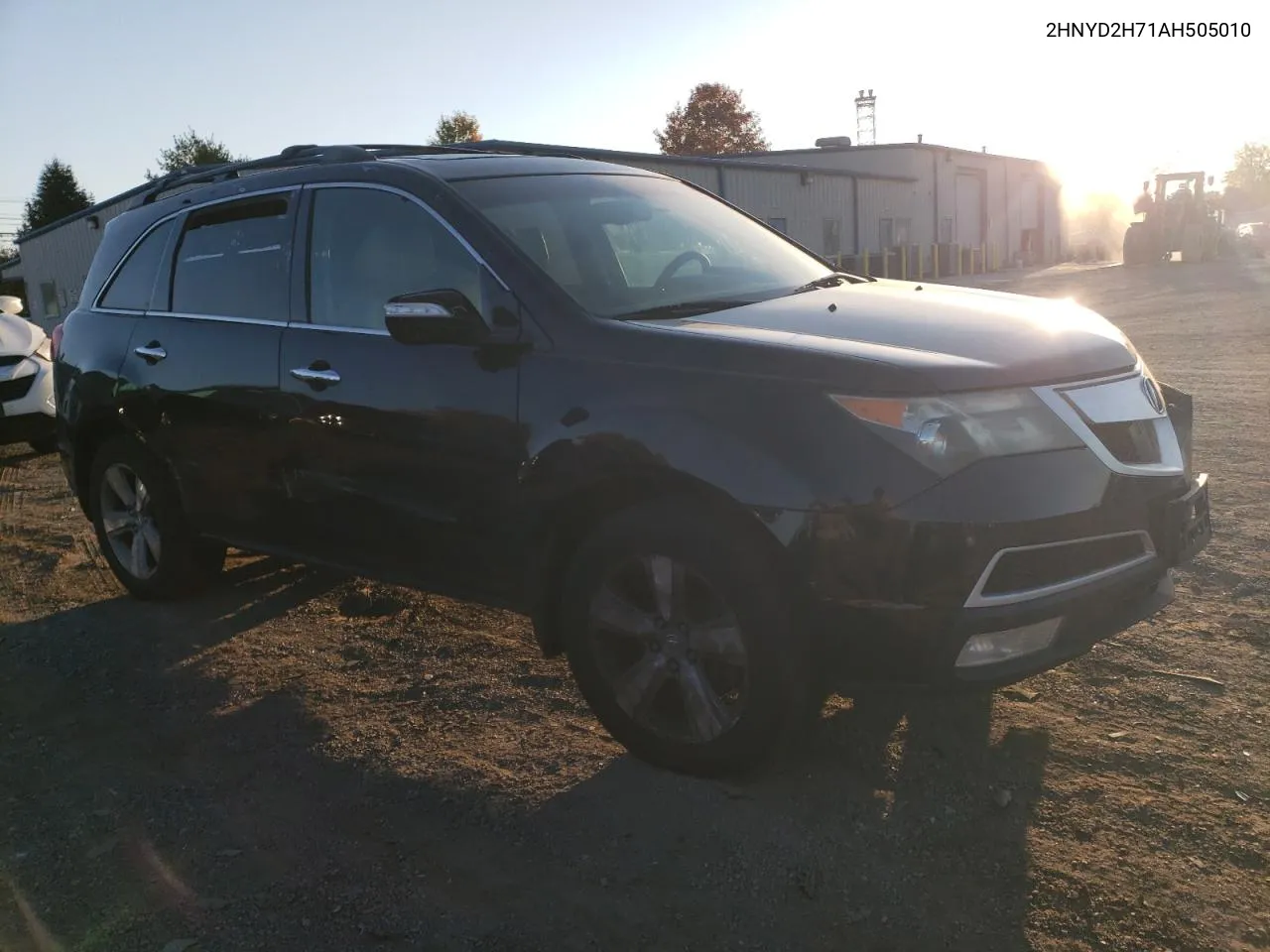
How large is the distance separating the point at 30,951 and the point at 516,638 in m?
2.21

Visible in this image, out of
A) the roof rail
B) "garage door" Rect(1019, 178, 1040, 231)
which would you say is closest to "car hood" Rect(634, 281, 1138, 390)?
the roof rail

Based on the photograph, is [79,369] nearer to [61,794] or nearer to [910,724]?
[61,794]

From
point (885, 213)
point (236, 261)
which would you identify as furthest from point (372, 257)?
point (885, 213)

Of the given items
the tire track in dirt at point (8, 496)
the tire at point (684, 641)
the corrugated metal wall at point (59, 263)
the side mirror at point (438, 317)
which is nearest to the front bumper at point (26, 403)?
the tire track in dirt at point (8, 496)

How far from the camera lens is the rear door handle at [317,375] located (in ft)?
13.0

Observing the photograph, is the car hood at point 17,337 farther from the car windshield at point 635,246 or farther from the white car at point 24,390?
the car windshield at point 635,246

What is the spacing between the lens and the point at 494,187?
3.94 meters

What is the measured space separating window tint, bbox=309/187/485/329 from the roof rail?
225 mm

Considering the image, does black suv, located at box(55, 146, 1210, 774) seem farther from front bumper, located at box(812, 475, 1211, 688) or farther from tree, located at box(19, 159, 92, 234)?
tree, located at box(19, 159, 92, 234)

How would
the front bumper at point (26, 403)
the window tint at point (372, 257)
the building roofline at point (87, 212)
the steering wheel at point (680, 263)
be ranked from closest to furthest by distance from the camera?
1. the window tint at point (372, 257)
2. the steering wheel at point (680, 263)
3. the front bumper at point (26, 403)
4. the building roofline at point (87, 212)

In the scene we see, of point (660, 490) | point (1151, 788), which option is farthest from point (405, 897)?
point (1151, 788)

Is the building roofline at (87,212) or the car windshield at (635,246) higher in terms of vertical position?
the building roofline at (87,212)

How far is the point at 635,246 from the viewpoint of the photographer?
4035 millimetres

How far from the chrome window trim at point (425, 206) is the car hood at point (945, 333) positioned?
2.09 feet
